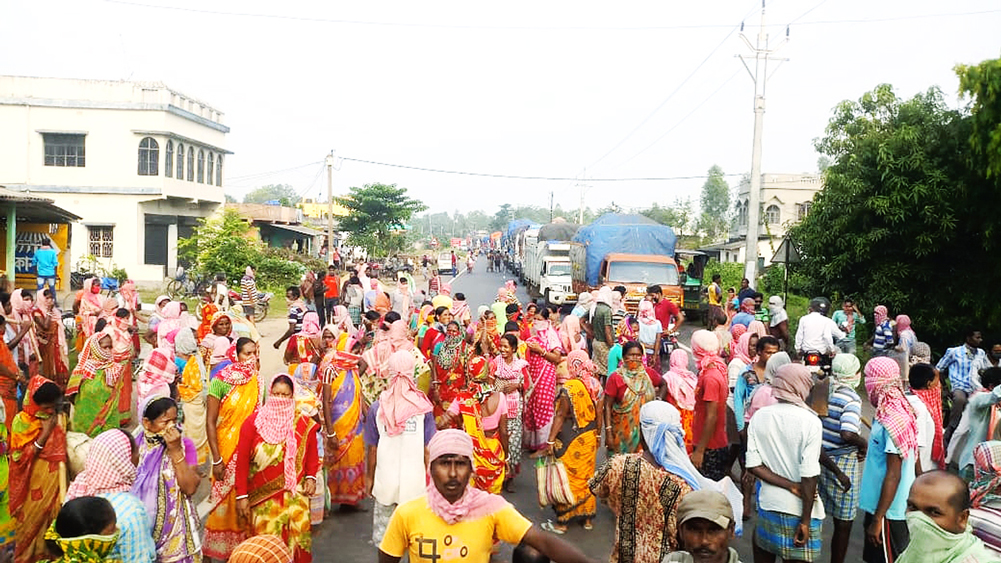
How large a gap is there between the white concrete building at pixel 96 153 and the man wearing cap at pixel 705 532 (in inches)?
1397

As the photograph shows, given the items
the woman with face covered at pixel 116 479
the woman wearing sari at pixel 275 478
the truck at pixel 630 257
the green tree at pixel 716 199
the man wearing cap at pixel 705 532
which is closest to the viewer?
the man wearing cap at pixel 705 532

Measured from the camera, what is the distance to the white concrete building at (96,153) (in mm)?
34625

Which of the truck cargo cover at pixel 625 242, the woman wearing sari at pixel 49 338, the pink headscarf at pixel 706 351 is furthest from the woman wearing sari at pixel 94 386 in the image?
the truck cargo cover at pixel 625 242

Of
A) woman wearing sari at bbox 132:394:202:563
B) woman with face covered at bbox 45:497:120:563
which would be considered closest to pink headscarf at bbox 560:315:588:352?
woman wearing sari at bbox 132:394:202:563

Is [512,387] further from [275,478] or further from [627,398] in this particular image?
[275,478]

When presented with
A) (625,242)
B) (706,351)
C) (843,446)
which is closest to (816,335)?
(706,351)

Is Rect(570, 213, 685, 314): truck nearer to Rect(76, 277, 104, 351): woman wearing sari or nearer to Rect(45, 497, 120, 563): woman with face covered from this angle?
Rect(76, 277, 104, 351): woman wearing sari

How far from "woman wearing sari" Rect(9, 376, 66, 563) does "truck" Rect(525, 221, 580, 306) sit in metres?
22.0

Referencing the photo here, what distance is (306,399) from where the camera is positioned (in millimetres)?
5730

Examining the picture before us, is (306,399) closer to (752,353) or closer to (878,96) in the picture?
(752,353)

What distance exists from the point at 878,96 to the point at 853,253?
363cm

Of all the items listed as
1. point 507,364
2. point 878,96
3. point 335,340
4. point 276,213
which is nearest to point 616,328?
point 507,364

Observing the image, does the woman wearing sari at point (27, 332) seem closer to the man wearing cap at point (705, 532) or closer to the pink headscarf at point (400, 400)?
the pink headscarf at point (400, 400)

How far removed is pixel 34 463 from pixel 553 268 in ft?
88.5
